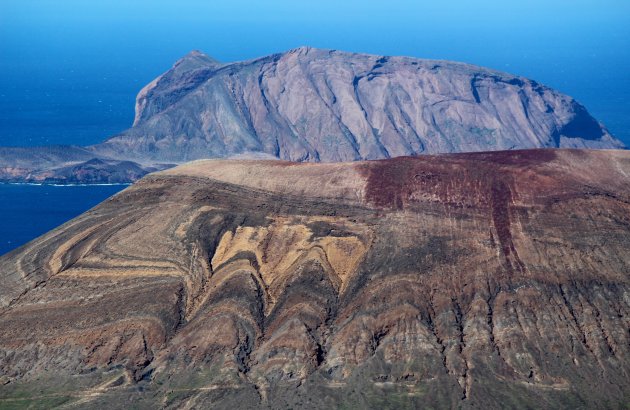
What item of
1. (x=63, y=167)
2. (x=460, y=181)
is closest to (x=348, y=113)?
(x=63, y=167)

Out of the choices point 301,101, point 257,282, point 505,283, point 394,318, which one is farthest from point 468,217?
point 301,101

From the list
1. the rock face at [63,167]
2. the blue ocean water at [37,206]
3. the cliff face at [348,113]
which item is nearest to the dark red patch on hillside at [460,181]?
the blue ocean water at [37,206]

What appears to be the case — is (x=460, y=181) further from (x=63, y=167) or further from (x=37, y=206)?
(x=63, y=167)

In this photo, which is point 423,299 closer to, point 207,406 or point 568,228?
point 568,228

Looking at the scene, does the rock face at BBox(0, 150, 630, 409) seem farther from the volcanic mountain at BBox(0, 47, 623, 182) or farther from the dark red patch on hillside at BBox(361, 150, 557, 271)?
the volcanic mountain at BBox(0, 47, 623, 182)

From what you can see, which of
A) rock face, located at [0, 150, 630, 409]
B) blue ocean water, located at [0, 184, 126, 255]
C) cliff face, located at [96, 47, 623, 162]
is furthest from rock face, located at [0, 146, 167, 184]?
rock face, located at [0, 150, 630, 409]
